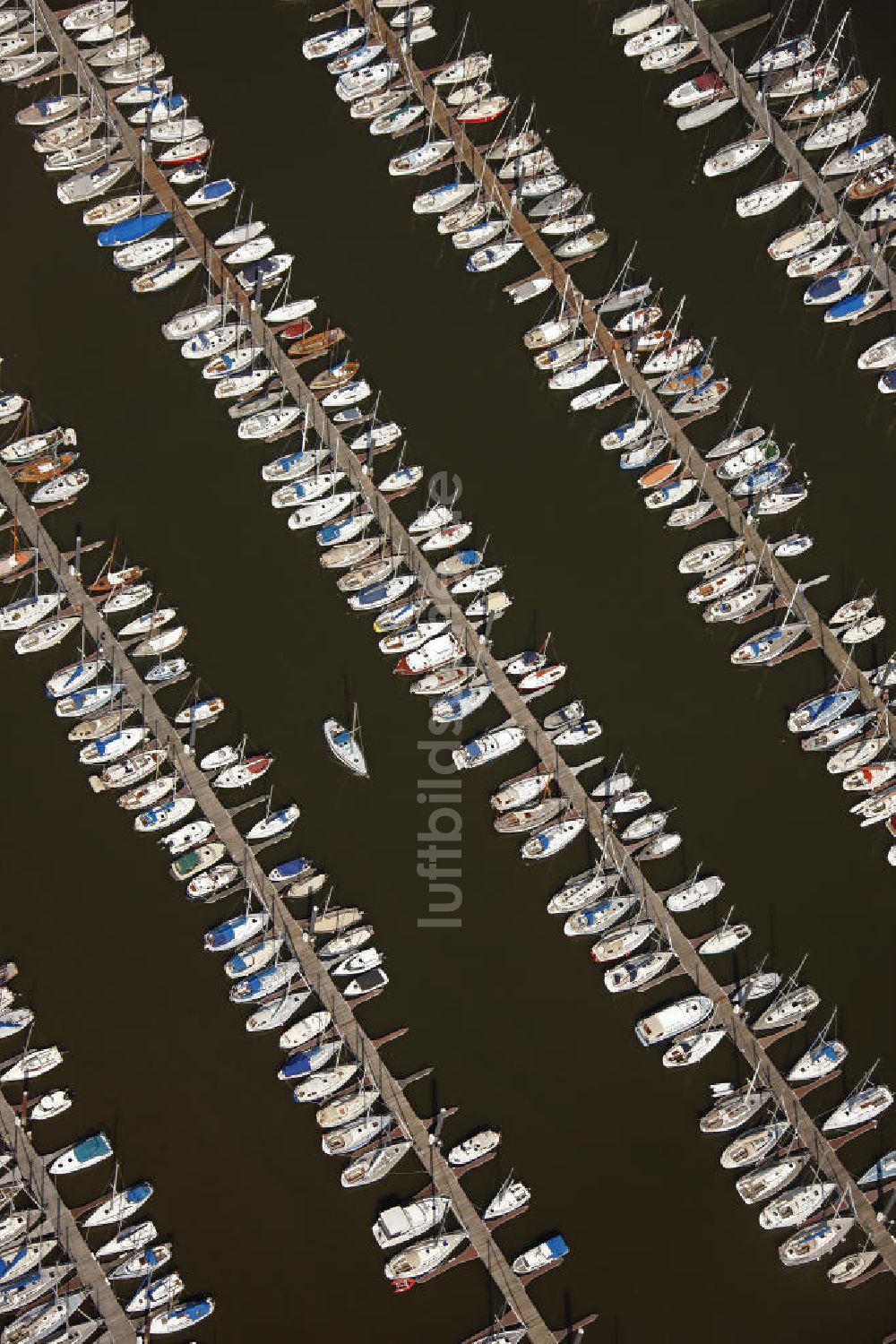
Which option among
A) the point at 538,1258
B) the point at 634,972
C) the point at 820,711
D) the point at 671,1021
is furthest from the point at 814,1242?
the point at 820,711

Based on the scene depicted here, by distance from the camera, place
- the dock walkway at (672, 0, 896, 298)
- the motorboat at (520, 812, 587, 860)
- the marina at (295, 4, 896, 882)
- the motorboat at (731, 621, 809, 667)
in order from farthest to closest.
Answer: the dock walkway at (672, 0, 896, 298) < the marina at (295, 4, 896, 882) < the motorboat at (731, 621, 809, 667) < the motorboat at (520, 812, 587, 860)

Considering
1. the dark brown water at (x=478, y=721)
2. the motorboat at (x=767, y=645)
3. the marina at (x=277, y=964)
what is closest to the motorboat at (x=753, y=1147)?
the dark brown water at (x=478, y=721)

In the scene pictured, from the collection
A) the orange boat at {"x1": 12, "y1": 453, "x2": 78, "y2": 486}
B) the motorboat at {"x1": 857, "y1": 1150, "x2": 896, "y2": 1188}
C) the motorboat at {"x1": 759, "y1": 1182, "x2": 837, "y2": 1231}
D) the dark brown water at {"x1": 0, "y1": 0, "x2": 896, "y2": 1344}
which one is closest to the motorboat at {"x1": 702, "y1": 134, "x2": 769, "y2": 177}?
the dark brown water at {"x1": 0, "y1": 0, "x2": 896, "y2": 1344}

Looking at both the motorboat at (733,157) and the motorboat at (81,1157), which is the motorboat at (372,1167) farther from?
the motorboat at (733,157)

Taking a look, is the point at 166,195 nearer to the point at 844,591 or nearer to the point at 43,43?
the point at 43,43

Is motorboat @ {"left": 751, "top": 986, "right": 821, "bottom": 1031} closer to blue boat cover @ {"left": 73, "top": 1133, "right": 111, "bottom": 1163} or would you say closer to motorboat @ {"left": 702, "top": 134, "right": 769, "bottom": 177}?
blue boat cover @ {"left": 73, "top": 1133, "right": 111, "bottom": 1163}

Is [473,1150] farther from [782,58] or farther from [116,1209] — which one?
[782,58]
